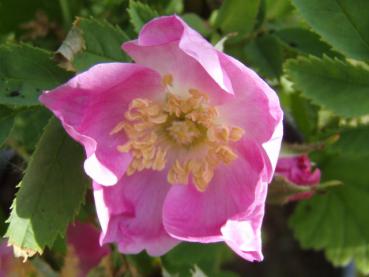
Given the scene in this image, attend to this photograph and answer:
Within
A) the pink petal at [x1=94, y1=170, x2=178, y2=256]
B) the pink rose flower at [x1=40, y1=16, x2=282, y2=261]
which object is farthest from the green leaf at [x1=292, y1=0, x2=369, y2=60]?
the pink petal at [x1=94, y1=170, x2=178, y2=256]

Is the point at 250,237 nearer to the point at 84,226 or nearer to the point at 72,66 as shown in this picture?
the point at 72,66

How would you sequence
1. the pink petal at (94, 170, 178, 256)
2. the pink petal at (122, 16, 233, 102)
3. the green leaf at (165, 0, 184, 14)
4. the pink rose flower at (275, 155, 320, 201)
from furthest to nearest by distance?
the green leaf at (165, 0, 184, 14) → the pink rose flower at (275, 155, 320, 201) → the pink petal at (94, 170, 178, 256) → the pink petal at (122, 16, 233, 102)

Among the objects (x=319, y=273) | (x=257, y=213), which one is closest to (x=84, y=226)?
(x=257, y=213)

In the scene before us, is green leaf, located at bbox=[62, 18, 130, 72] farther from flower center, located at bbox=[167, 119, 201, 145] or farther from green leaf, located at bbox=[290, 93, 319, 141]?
green leaf, located at bbox=[290, 93, 319, 141]

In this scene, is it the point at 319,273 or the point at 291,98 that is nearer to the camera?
the point at 291,98

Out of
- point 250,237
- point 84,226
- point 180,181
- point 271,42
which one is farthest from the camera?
point 84,226

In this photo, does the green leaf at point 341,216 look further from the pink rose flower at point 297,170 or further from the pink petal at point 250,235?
the pink petal at point 250,235

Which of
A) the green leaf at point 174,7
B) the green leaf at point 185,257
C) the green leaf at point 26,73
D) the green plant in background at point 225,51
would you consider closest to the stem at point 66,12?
the green plant in background at point 225,51
